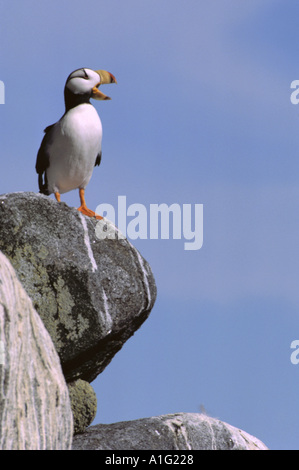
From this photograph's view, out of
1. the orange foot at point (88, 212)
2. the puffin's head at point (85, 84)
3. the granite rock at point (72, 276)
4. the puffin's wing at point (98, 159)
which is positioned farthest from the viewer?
the puffin's wing at point (98, 159)

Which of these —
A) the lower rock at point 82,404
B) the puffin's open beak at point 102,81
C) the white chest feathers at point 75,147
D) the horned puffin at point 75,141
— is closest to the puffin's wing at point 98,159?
the horned puffin at point 75,141

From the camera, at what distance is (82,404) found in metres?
10.0

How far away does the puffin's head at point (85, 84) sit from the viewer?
11438 millimetres

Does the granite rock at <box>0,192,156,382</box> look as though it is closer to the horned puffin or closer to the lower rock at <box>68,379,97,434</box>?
the lower rock at <box>68,379,97,434</box>

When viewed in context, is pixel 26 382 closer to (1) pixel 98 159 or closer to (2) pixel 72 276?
(2) pixel 72 276

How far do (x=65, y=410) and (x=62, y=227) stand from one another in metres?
3.04

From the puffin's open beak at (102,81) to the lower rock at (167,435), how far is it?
15.2 ft

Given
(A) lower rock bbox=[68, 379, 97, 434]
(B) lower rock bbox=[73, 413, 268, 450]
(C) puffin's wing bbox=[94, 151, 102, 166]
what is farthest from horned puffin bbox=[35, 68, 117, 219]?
(B) lower rock bbox=[73, 413, 268, 450]

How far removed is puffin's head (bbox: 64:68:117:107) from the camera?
11.4 metres

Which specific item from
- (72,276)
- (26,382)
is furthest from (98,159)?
(26,382)

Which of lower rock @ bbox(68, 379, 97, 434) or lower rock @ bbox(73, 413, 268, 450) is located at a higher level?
lower rock @ bbox(68, 379, 97, 434)

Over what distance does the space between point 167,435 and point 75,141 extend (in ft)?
13.7

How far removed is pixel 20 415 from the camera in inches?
267

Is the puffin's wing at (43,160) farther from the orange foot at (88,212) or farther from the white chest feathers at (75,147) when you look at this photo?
the orange foot at (88,212)
